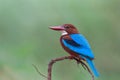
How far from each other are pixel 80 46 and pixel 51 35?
55 centimetres

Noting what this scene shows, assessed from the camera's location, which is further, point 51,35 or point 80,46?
point 51,35

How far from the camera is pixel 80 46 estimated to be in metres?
1.03

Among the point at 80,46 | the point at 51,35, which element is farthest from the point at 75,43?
the point at 51,35

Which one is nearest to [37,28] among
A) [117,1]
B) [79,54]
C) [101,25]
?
[101,25]

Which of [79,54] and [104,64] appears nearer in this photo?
[79,54]

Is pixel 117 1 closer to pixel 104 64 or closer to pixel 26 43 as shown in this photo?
pixel 104 64

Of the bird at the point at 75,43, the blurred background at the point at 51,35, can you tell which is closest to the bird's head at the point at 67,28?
the bird at the point at 75,43

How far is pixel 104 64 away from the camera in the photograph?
5.08 ft

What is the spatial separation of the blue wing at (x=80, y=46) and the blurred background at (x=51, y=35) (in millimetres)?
465

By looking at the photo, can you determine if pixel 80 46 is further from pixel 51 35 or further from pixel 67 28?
pixel 51 35

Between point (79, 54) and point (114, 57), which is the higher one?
point (79, 54)

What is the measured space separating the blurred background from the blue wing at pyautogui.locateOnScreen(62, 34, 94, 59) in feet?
1.53

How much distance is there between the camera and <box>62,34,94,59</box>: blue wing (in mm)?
1026

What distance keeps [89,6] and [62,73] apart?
352 millimetres
